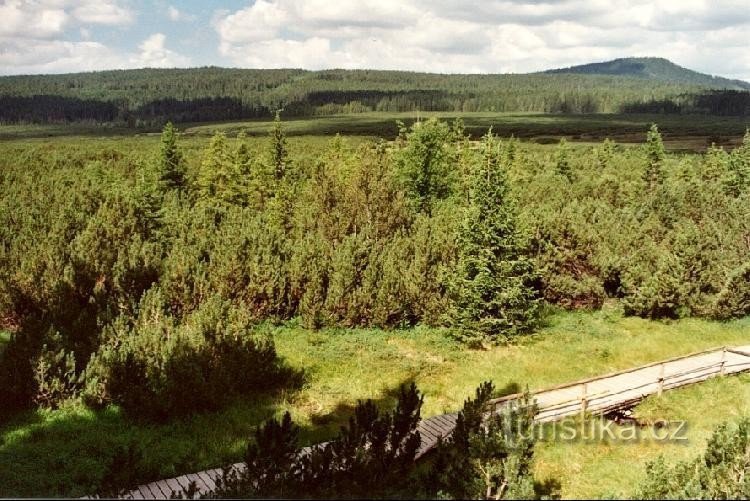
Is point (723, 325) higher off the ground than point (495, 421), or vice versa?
point (495, 421)

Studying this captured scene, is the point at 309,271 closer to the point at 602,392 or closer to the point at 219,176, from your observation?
the point at 602,392

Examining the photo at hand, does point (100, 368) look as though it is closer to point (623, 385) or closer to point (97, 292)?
point (97, 292)

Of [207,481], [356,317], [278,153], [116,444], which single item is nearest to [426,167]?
[278,153]

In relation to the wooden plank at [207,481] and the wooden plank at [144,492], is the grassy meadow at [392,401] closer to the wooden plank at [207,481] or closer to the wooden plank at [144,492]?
Answer: the wooden plank at [144,492]

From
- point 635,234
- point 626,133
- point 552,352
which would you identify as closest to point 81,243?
point 552,352

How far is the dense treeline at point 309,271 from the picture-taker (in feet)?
51.4

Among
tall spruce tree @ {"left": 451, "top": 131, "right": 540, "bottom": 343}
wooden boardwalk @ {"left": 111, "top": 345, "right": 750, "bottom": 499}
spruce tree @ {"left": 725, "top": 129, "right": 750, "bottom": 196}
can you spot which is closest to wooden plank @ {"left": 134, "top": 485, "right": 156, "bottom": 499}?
wooden boardwalk @ {"left": 111, "top": 345, "right": 750, "bottom": 499}

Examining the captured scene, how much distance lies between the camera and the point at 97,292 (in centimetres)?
1995

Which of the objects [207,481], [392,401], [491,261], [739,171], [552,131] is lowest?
[392,401]

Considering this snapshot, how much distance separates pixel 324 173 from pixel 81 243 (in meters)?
11.9

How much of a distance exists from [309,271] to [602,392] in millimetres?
12316

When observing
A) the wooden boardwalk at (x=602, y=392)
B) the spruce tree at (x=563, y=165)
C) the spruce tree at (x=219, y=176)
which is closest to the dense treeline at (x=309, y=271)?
the wooden boardwalk at (x=602, y=392)

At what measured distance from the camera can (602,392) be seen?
15.3 m

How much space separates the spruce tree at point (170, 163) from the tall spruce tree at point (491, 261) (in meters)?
27.9
